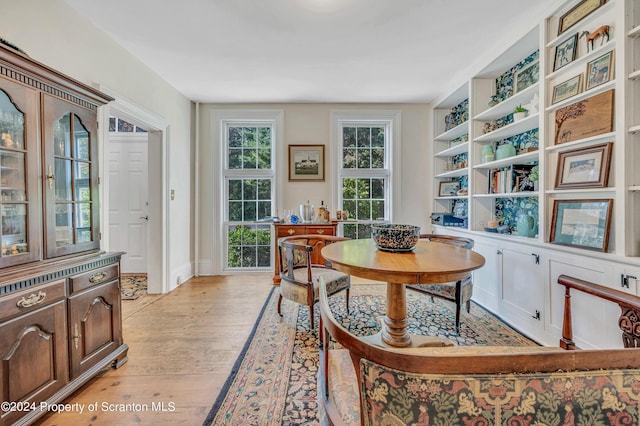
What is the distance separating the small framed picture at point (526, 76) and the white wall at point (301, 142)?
1.44 metres

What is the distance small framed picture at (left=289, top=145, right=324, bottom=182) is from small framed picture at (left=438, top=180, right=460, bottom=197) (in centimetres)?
182

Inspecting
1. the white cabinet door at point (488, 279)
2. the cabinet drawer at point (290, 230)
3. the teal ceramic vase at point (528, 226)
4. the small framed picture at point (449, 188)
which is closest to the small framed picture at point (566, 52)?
the teal ceramic vase at point (528, 226)

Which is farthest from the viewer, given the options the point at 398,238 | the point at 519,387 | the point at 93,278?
the point at 398,238

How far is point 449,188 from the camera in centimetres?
396

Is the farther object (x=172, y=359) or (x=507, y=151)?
(x=507, y=151)

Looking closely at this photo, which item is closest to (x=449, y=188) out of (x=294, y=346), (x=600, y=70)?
(x=600, y=70)

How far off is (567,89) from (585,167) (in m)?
0.61

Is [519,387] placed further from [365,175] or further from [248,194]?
[248,194]

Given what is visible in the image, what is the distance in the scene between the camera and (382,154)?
423 centimetres

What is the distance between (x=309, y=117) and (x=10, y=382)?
3838mm

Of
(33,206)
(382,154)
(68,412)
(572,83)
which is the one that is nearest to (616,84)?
(572,83)

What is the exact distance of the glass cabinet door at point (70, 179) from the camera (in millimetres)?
1524

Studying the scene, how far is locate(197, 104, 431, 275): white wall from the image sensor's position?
160 inches

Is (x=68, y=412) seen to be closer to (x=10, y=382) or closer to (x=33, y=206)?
(x=10, y=382)
